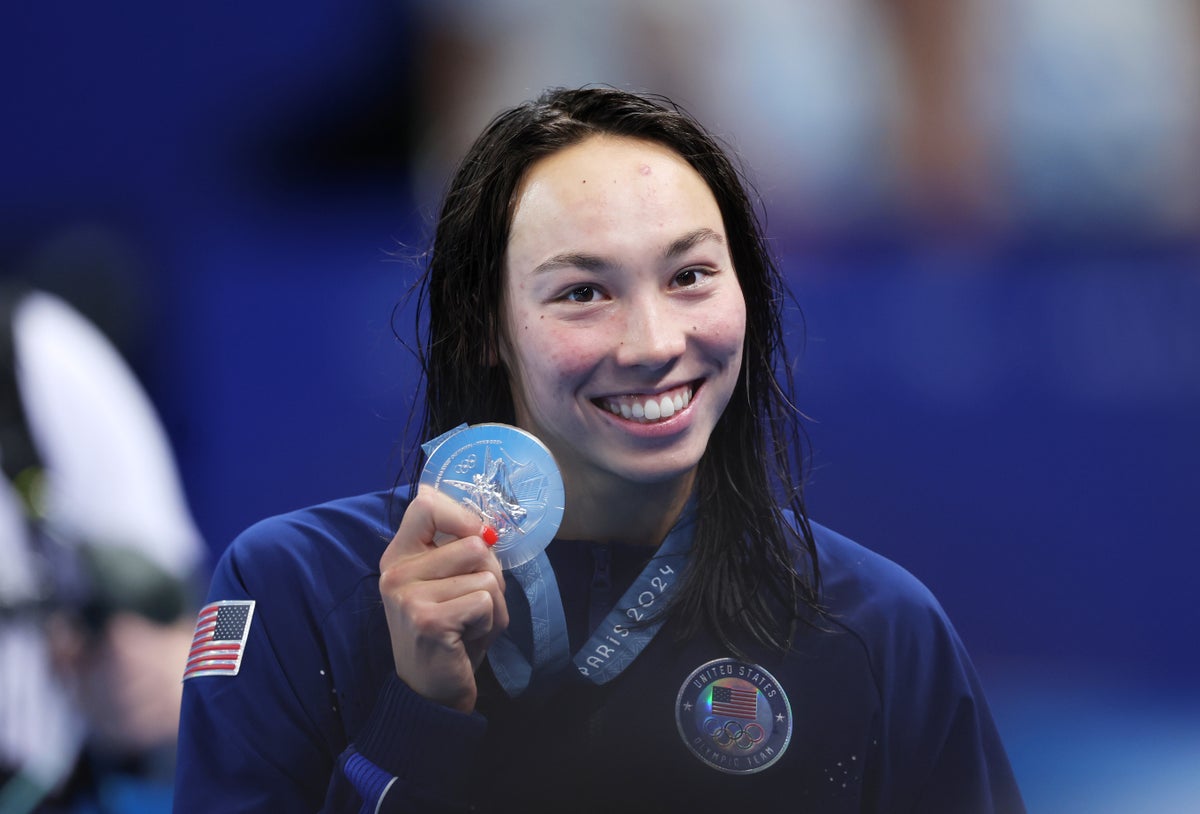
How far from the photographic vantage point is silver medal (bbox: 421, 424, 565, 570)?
5.38ft

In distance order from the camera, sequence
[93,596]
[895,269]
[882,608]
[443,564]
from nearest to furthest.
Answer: [443,564], [882,608], [895,269], [93,596]

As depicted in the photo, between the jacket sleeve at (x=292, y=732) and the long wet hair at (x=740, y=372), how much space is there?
310mm

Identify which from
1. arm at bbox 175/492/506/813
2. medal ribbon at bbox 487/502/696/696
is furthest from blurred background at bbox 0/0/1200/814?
medal ribbon at bbox 487/502/696/696

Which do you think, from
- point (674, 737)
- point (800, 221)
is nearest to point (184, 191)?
point (800, 221)

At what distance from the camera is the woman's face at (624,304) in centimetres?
168

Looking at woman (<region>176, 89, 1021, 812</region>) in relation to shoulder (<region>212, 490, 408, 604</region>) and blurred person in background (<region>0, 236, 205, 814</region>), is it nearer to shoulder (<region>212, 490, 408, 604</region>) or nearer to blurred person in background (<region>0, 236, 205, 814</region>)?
shoulder (<region>212, 490, 408, 604</region>)

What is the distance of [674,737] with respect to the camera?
1762mm

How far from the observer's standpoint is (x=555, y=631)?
1739 mm

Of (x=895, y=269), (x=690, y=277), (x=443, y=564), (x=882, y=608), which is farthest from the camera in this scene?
(x=895, y=269)

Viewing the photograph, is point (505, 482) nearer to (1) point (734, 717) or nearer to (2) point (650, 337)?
(2) point (650, 337)

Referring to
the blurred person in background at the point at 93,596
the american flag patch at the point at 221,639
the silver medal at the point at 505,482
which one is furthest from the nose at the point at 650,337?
the blurred person in background at the point at 93,596

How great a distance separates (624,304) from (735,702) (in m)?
0.55

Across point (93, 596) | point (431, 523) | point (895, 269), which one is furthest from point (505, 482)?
point (93, 596)

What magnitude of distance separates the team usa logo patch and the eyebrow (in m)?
0.55
